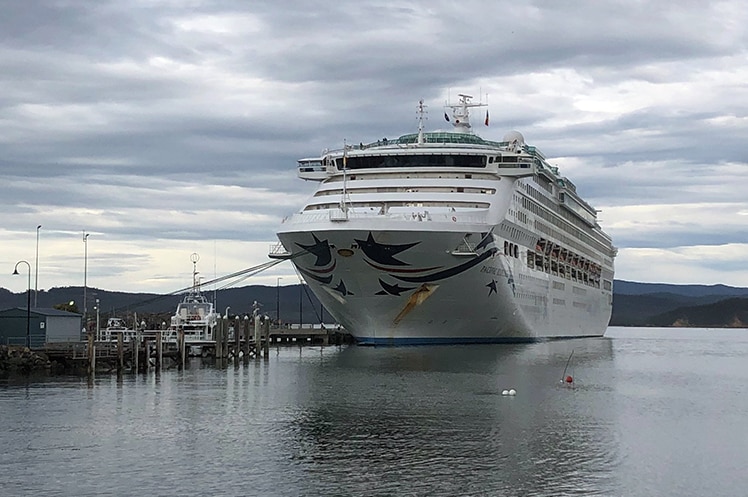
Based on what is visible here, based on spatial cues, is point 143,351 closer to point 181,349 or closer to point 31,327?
point 181,349

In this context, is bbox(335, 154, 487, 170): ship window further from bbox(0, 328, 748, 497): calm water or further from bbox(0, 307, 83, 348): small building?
bbox(0, 307, 83, 348): small building

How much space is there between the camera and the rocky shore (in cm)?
4594

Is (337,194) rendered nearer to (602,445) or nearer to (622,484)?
(602,445)

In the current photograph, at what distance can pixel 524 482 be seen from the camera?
73.4 feet

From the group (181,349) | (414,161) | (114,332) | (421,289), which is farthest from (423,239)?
(114,332)

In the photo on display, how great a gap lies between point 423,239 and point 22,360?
762 inches

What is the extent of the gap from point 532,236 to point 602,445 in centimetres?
4095

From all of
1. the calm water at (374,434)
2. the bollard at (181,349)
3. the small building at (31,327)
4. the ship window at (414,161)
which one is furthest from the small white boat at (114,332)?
the ship window at (414,161)

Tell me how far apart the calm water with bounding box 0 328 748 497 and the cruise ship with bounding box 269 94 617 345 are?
→ 6.92 m

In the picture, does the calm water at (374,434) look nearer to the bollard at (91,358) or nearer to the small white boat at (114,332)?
the bollard at (91,358)

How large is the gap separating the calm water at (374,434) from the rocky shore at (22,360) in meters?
3.31

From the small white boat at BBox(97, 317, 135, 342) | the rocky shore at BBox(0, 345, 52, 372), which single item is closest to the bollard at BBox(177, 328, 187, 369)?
the small white boat at BBox(97, 317, 135, 342)

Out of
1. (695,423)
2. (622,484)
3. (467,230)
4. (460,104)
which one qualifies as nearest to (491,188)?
(467,230)

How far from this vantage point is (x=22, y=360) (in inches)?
1813
